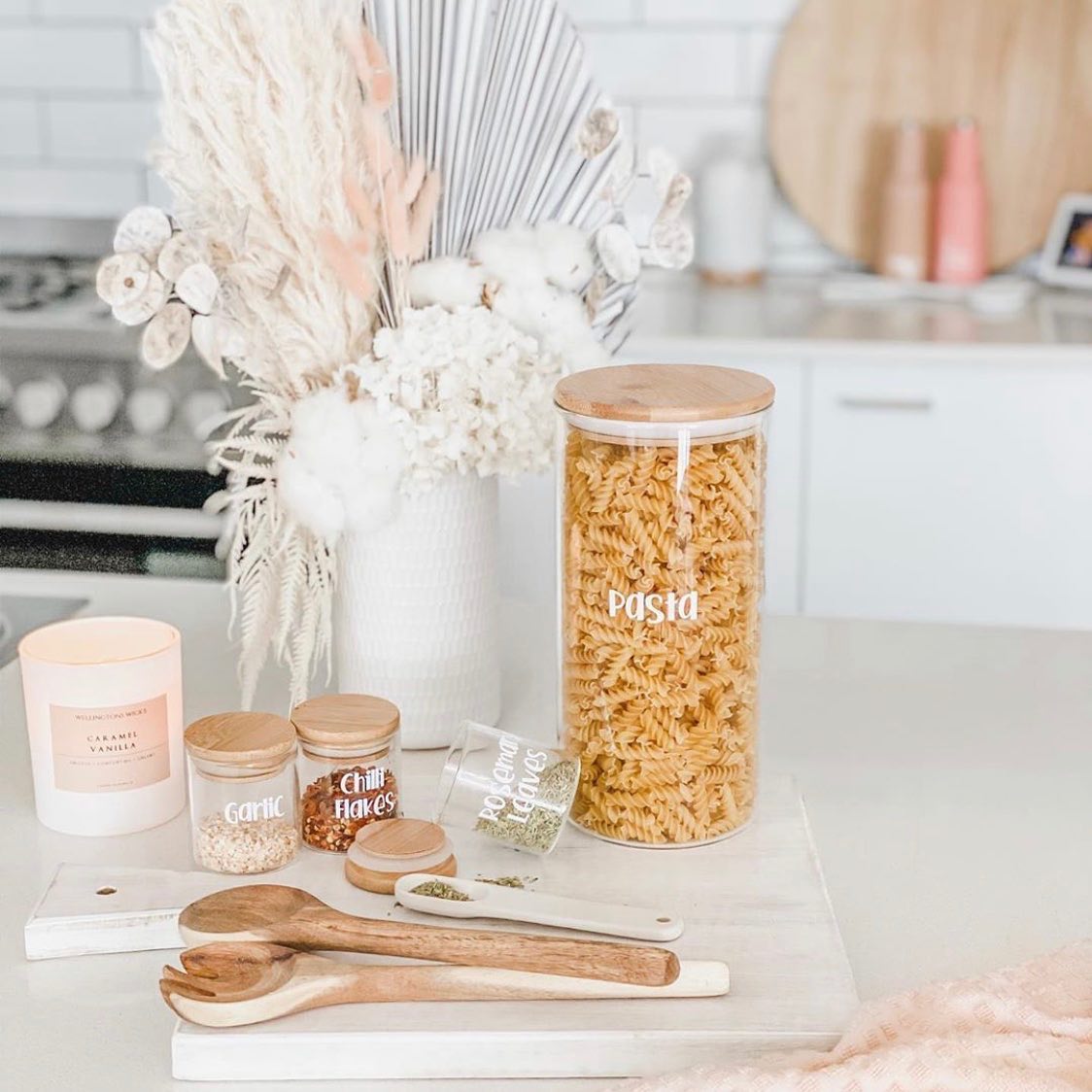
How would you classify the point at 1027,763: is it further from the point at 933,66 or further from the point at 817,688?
the point at 933,66

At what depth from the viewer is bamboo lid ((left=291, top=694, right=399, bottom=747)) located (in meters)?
0.98

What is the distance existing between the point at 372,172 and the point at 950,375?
144 cm

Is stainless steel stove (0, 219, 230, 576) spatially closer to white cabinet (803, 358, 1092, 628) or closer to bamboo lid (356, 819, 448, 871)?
white cabinet (803, 358, 1092, 628)

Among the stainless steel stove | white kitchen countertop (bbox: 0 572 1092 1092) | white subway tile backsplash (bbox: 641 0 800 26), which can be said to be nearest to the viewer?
white kitchen countertop (bbox: 0 572 1092 1092)

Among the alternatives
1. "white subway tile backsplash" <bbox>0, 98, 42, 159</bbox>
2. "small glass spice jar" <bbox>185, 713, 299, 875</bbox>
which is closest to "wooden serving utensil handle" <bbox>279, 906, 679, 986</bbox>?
"small glass spice jar" <bbox>185, 713, 299, 875</bbox>

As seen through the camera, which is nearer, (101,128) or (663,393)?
(663,393)

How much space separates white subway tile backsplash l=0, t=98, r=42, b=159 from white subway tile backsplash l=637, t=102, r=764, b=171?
1118 millimetres

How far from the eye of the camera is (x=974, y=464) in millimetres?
2365

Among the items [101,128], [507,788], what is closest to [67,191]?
[101,128]

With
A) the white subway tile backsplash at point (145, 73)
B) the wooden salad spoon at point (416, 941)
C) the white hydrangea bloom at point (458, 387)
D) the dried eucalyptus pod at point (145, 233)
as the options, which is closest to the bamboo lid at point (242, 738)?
the wooden salad spoon at point (416, 941)

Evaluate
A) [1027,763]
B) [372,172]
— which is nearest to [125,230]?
[372,172]

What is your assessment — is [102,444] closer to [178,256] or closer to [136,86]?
[136,86]

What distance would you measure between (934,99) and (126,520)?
1538 mm

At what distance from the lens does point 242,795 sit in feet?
3.15
